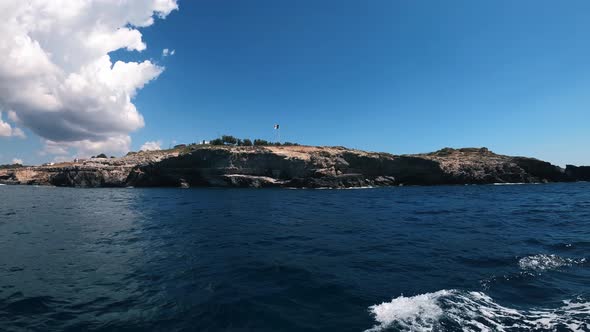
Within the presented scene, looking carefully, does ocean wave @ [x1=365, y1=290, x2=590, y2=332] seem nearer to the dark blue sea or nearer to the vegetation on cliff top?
the dark blue sea

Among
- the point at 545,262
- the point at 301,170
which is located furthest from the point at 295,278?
the point at 301,170

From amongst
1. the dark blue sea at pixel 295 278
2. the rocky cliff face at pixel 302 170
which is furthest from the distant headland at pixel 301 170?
the dark blue sea at pixel 295 278

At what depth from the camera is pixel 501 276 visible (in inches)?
478

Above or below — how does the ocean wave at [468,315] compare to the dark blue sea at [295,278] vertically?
below

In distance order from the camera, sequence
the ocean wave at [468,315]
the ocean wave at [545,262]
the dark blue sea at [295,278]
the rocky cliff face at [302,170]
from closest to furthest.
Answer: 1. the ocean wave at [468,315]
2. the dark blue sea at [295,278]
3. the ocean wave at [545,262]
4. the rocky cliff face at [302,170]

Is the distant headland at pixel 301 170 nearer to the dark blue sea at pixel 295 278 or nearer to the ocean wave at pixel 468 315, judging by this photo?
the dark blue sea at pixel 295 278

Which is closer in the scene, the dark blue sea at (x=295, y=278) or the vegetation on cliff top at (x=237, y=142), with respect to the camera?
the dark blue sea at (x=295, y=278)

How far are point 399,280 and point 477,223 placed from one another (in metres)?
16.6

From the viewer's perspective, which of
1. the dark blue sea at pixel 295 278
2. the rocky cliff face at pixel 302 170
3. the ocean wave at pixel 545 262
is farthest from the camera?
the rocky cliff face at pixel 302 170

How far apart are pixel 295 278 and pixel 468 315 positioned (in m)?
5.72

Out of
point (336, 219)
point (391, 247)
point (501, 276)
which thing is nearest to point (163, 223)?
point (336, 219)

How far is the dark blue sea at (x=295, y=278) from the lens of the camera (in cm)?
851

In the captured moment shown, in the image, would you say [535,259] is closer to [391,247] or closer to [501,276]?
[501,276]

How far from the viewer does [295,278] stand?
11820 mm
